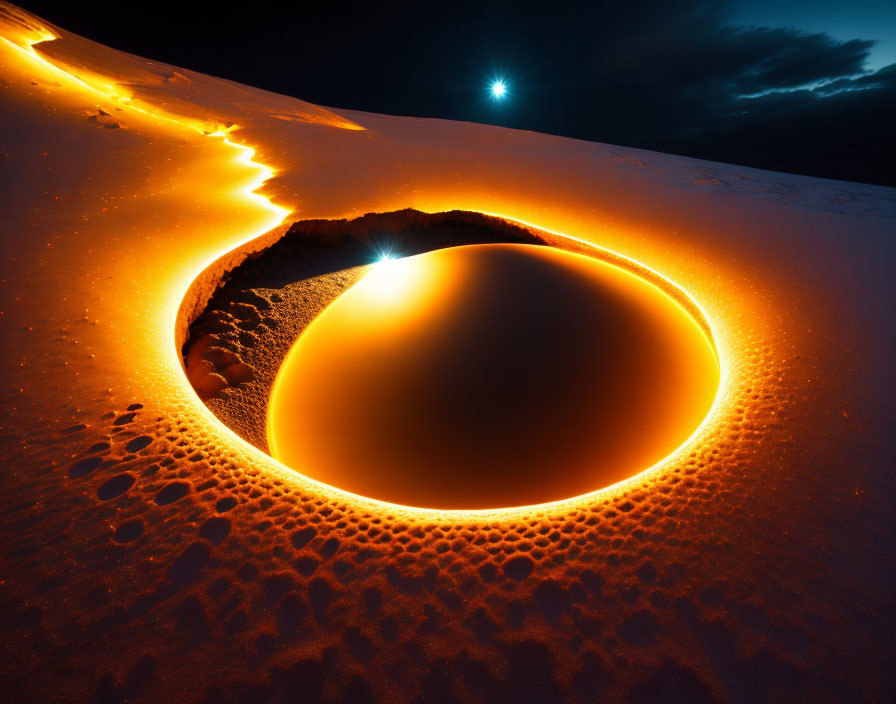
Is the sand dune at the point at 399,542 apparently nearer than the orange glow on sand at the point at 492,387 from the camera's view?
Yes

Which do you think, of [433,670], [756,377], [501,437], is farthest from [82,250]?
[756,377]

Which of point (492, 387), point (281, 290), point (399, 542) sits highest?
point (281, 290)

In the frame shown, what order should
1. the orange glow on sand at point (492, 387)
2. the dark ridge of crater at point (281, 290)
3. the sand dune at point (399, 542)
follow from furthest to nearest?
the dark ridge of crater at point (281, 290) → the orange glow on sand at point (492, 387) → the sand dune at point (399, 542)

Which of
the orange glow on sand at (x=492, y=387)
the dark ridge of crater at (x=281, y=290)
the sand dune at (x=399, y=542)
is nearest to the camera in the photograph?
the sand dune at (x=399, y=542)

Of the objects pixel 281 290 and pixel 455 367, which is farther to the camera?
pixel 281 290

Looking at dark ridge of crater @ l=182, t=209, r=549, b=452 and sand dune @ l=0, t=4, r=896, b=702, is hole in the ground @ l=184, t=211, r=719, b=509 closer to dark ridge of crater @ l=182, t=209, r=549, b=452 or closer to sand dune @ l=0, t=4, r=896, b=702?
dark ridge of crater @ l=182, t=209, r=549, b=452

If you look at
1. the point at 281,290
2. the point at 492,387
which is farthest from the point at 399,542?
the point at 281,290

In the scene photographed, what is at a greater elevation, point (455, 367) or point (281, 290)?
point (281, 290)

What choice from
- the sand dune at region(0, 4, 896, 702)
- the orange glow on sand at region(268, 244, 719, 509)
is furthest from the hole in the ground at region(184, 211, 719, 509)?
the sand dune at region(0, 4, 896, 702)

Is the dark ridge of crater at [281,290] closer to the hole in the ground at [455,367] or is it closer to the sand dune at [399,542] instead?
the hole in the ground at [455,367]

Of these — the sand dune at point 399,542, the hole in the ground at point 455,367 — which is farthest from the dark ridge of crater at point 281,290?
the sand dune at point 399,542

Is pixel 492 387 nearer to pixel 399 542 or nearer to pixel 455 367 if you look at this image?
pixel 455 367
